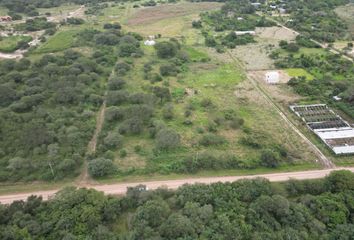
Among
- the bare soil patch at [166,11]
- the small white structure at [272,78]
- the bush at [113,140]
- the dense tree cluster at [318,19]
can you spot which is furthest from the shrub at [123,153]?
the bare soil patch at [166,11]

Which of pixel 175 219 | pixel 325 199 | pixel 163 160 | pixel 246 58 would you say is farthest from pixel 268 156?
pixel 246 58

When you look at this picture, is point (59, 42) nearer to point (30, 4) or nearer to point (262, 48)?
point (30, 4)

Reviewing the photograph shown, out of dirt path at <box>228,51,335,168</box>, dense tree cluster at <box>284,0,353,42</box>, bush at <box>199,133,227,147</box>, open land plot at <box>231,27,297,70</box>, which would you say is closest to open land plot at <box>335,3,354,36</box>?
dense tree cluster at <box>284,0,353,42</box>

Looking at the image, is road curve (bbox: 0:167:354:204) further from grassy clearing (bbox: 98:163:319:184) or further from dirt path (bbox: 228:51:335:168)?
dirt path (bbox: 228:51:335:168)

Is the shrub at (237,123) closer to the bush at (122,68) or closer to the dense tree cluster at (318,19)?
the bush at (122,68)

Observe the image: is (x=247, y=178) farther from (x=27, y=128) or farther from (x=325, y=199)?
(x=27, y=128)

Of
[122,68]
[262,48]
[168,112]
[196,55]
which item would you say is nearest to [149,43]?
[196,55]
